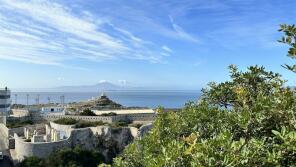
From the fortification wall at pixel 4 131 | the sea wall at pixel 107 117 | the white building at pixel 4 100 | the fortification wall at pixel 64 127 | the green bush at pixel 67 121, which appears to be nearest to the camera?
the fortification wall at pixel 64 127

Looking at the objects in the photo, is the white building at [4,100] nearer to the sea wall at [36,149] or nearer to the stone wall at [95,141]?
the stone wall at [95,141]

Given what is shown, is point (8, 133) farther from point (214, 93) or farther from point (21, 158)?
point (214, 93)

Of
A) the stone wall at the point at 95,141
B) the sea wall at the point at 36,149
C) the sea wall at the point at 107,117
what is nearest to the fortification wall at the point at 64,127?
the stone wall at the point at 95,141

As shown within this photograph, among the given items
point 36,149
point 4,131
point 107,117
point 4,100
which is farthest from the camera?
point 4,100

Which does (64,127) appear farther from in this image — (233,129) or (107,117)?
(233,129)

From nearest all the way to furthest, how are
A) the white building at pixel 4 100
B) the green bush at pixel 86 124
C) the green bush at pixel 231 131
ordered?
1. the green bush at pixel 231 131
2. the green bush at pixel 86 124
3. the white building at pixel 4 100

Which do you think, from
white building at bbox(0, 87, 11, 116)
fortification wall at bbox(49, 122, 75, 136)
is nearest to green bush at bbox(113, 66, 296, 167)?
fortification wall at bbox(49, 122, 75, 136)

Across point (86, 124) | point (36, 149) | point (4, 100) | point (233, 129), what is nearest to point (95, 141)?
point (86, 124)

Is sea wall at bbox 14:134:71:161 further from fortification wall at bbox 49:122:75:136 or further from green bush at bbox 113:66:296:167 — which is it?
green bush at bbox 113:66:296:167

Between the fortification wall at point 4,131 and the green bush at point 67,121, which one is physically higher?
the green bush at point 67,121

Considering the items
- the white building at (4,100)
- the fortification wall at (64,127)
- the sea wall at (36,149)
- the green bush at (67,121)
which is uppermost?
the white building at (4,100)

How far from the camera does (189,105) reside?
14.3 meters

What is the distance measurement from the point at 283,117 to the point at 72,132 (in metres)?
34.7

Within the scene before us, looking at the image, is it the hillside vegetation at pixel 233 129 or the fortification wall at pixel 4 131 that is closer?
the hillside vegetation at pixel 233 129
